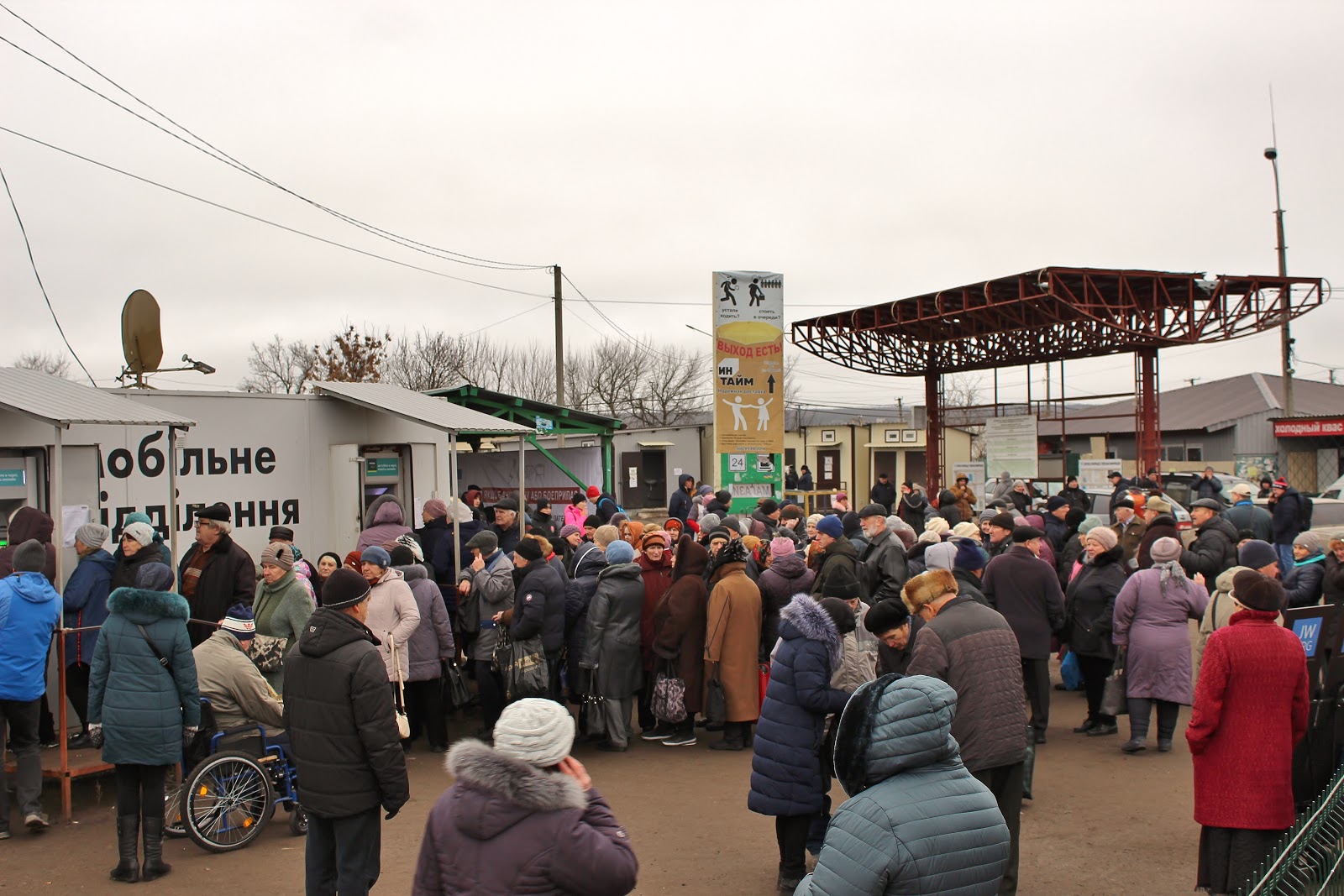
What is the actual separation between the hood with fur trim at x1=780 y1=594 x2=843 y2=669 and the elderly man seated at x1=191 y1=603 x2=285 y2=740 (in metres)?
3.33

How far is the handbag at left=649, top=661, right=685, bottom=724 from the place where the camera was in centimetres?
834

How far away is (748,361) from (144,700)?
1187 cm

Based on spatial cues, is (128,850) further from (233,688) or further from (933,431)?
(933,431)

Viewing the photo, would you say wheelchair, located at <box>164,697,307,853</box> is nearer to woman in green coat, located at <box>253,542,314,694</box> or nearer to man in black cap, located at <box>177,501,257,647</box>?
woman in green coat, located at <box>253,542,314,694</box>

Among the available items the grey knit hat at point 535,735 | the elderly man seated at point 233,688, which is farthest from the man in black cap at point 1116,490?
the grey knit hat at point 535,735

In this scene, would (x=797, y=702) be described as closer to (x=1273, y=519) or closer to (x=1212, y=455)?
(x=1273, y=519)

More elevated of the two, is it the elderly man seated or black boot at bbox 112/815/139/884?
the elderly man seated

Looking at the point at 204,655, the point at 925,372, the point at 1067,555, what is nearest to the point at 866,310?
the point at 925,372

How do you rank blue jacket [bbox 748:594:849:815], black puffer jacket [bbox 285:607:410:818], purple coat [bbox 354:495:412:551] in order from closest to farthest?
black puffer jacket [bbox 285:607:410:818] → blue jacket [bbox 748:594:849:815] → purple coat [bbox 354:495:412:551]

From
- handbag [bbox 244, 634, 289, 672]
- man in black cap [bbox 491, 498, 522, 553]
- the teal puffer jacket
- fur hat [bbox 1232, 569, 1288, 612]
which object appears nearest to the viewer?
the teal puffer jacket

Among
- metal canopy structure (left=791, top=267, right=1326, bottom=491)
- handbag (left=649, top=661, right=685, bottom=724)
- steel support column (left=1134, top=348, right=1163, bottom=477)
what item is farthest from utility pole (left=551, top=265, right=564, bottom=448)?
handbag (left=649, top=661, right=685, bottom=724)

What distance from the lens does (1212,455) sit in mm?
39125

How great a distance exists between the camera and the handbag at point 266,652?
6926 mm

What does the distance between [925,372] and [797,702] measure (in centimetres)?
2238
